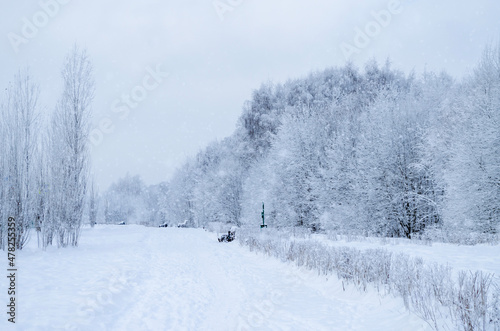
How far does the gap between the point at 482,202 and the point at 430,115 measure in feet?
27.6

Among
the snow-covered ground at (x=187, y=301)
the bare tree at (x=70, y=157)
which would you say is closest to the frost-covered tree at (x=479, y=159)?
the snow-covered ground at (x=187, y=301)

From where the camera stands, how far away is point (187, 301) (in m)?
6.73

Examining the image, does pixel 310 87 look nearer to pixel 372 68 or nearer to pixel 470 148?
pixel 372 68

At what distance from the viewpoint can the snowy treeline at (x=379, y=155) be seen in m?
17.2

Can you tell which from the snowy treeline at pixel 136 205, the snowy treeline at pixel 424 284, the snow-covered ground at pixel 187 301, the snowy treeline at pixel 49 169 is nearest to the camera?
the snowy treeline at pixel 424 284

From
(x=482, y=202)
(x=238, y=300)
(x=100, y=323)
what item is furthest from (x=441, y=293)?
(x=482, y=202)

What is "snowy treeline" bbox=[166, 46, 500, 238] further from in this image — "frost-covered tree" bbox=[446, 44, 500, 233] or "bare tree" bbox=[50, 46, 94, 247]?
"bare tree" bbox=[50, 46, 94, 247]

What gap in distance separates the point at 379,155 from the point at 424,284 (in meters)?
18.3

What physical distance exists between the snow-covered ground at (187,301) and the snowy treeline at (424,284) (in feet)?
0.81

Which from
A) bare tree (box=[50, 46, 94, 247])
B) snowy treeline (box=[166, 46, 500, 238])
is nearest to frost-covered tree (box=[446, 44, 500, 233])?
snowy treeline (box=[166, 46, 500, 238])

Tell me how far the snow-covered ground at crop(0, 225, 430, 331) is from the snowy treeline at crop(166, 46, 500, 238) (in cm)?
1043

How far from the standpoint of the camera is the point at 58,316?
495cm

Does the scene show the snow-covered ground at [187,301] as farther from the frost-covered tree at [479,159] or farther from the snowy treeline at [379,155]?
the frost-covered tree at [479,159]

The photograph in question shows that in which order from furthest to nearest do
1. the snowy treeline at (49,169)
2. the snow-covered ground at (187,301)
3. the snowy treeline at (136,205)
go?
1. the snowy treeline at (136,205)
2. the snowy treeline at (49,169)
3. the snow-covered ground at (187,301)
